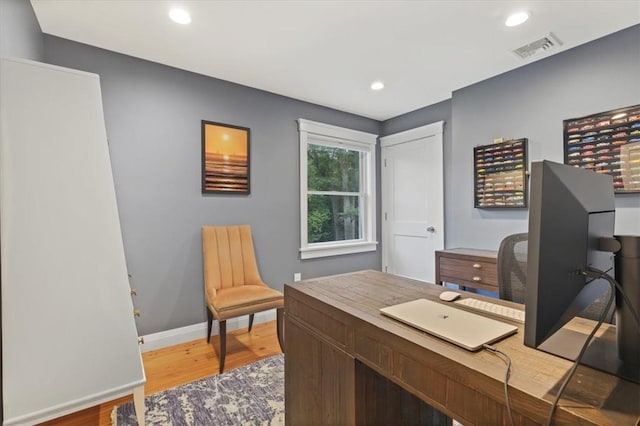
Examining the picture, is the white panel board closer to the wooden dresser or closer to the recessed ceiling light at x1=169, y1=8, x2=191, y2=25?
the recessed ceiling light at x1=169, y1=8, x2=191, y2=25

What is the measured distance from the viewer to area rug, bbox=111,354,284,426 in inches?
71.1

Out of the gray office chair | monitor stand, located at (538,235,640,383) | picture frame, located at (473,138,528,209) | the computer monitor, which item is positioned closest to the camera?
the computer monitor

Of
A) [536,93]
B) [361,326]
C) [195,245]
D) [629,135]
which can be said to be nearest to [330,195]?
[195,245]

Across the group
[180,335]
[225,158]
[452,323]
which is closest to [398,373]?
[452,323]

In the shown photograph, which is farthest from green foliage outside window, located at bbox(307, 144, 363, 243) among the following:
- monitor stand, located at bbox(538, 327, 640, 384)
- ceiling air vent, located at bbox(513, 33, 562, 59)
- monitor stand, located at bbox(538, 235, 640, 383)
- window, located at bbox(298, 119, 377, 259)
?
monitor stand, located at bbox(538, 235, 640, 383)

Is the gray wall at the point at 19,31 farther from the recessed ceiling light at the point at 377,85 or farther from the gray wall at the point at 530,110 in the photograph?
the gray wall at the point at 530,110

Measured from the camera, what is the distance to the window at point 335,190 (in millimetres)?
3700

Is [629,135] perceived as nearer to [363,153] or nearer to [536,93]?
[536,93]

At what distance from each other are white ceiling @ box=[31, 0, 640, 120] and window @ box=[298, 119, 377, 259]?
91 cm

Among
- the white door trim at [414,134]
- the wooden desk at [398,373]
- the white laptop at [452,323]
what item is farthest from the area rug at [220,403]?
the white door trim at [414,134]

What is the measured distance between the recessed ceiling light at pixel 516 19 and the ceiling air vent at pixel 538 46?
1.13 ft

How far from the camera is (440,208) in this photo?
372 cm

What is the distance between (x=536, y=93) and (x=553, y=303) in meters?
2.88

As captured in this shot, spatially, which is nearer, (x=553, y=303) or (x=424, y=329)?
(x=553, y=303)
